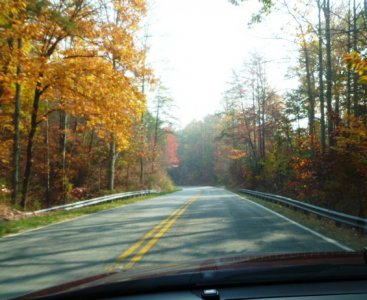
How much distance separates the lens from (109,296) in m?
3.01

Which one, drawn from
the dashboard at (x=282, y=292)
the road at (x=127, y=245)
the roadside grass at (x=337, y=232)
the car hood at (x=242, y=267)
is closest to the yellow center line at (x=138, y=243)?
the road at (x=127, y=245)

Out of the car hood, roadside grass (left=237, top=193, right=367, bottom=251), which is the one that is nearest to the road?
roadside grass (left=237, top=193, right=367, bottom=251)

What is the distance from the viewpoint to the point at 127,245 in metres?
9.43

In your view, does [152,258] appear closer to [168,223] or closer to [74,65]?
[168,223]

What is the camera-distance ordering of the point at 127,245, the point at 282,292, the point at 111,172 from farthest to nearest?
the point at 111,172 → the point at 127,245 → the point at 282,292

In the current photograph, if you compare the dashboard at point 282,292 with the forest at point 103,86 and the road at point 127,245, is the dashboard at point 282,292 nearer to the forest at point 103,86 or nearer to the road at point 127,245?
the road at point 127,245

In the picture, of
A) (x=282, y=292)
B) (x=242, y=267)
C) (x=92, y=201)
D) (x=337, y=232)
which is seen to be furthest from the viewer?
(x=92, y=201)

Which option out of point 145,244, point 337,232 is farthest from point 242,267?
point 337,232

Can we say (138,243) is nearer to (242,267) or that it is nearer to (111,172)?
(242,267)

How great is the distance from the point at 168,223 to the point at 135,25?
1134 cm

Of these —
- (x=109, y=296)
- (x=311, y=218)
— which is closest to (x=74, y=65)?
(x=311, y=218)

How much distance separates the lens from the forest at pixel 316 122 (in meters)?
15.5

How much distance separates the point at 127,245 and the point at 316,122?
107 feet

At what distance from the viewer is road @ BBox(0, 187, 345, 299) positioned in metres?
6.94
